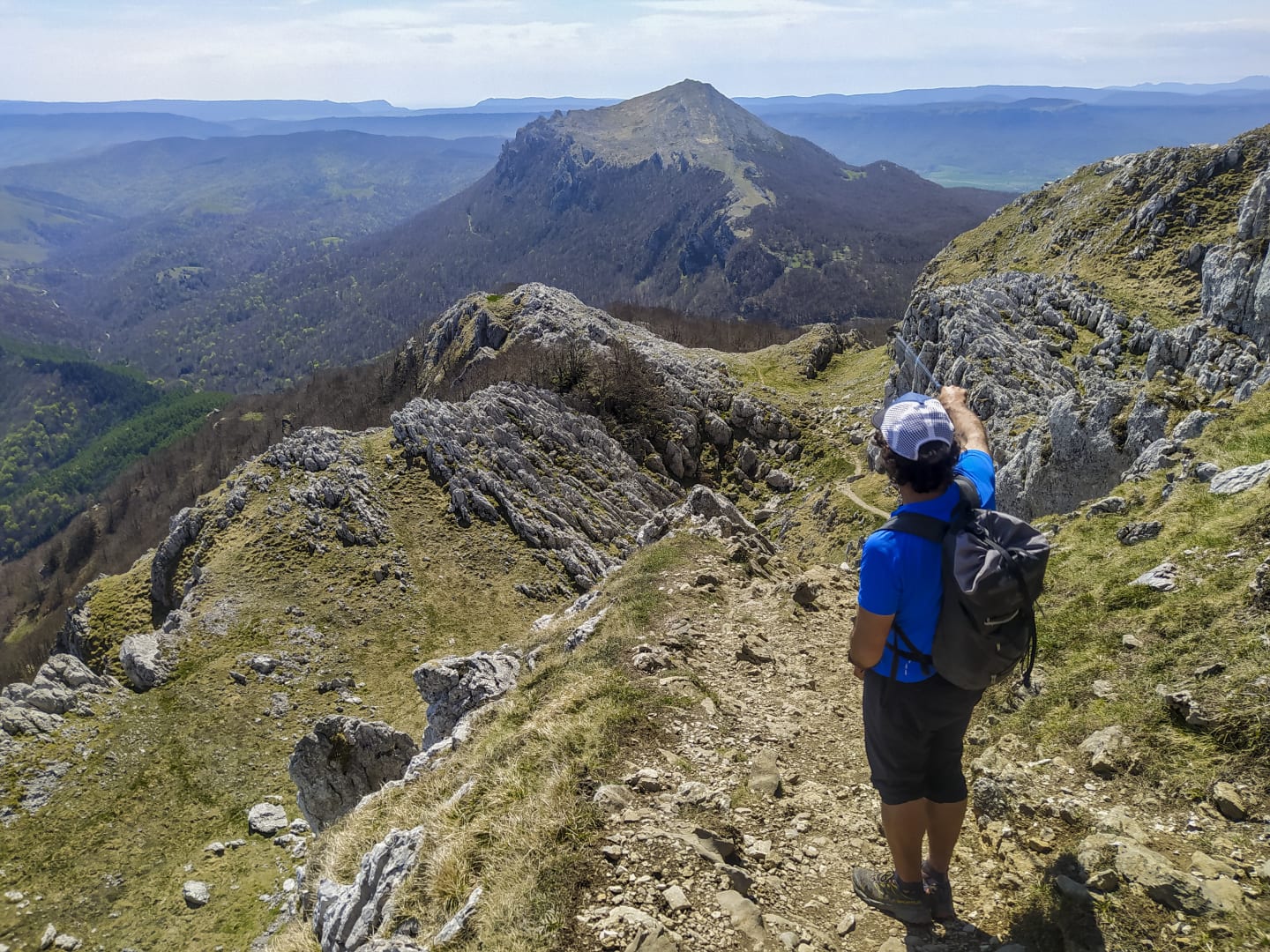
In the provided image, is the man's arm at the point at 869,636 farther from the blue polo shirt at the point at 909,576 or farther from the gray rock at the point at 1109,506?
the gray rock at the point at 1109,506

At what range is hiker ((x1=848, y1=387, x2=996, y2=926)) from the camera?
6.05 metres

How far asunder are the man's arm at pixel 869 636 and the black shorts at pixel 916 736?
42 centimetres

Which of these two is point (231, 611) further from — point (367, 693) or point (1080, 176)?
point (1080, 176)

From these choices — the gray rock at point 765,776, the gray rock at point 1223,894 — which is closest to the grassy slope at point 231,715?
the gray rock at point 765,776

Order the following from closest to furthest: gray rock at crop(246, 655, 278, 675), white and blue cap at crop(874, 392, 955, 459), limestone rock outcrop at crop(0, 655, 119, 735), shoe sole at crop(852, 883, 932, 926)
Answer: white and blue cap at crop(874, 392, 955, 459) → shoe sole at crop(852, 883, 932, 926) → limestone rock outcrop at crop(0, 655, 119, 735) → gray rock at crop(246, 655, 278, 675)

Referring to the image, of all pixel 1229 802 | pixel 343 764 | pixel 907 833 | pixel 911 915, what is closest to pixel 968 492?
pixel 907 833

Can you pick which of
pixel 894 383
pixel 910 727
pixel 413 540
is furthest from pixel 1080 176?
pixel 910 727

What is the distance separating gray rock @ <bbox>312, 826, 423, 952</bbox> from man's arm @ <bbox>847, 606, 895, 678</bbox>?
6.63m

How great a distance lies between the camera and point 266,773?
1217 inches

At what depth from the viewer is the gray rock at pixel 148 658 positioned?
35.1 m

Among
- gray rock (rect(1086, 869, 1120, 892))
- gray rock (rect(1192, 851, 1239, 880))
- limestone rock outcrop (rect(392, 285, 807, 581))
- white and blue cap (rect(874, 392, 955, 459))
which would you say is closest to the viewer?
white and blue cap (rect(874, 392, 955, 459))

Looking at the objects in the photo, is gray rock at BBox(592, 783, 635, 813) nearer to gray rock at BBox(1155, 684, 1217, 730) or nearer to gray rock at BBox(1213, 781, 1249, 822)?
gray rock at BBox(1213, 781, 1249, 822)

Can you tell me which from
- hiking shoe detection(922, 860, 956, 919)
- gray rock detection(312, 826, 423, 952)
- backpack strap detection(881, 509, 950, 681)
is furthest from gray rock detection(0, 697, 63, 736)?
backpack strap detection(881, 509, 950, 681)

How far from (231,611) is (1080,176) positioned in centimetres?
11180
